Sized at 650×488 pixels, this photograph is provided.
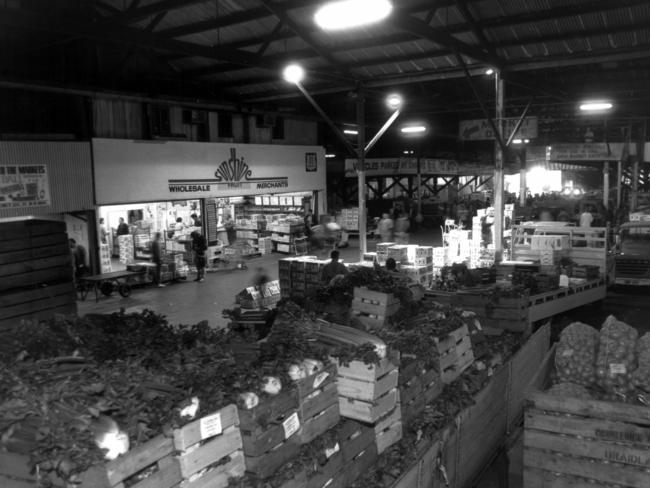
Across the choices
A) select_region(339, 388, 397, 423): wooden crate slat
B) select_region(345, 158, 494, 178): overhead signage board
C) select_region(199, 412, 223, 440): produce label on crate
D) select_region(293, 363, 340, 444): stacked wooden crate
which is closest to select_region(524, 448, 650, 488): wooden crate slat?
select_region(339, 388, 397, 423): wooden crate slat

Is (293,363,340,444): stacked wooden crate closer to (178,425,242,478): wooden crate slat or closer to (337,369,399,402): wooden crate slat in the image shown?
(337,369,399,402): wooden crate slat

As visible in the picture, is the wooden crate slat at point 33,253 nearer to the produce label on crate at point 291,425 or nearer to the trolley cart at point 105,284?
the trolley cart at point 105,284

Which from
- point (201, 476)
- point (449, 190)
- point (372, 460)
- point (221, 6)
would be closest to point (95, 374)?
point (201, 476)

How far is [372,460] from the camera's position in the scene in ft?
17.3

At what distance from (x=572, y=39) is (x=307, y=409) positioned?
37.6ft

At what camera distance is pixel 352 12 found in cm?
863

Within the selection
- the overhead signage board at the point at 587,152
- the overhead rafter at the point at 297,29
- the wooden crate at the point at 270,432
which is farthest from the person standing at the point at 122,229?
the overhead signage board at the point at 587,152

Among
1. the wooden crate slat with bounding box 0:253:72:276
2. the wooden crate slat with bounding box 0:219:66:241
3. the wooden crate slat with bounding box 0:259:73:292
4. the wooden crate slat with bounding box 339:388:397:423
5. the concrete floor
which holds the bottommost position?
the concrete floor

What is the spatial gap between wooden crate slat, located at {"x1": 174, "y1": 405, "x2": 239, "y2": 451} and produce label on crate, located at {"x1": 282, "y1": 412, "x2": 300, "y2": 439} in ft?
1.54

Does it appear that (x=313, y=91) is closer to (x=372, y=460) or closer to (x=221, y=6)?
(x=221, y=6)

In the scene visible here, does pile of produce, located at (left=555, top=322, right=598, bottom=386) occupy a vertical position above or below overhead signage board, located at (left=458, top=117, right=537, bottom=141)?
below

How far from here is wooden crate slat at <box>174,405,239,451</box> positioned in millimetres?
3754

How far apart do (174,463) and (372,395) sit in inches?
74.6

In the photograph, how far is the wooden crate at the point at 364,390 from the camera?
5090 mm
